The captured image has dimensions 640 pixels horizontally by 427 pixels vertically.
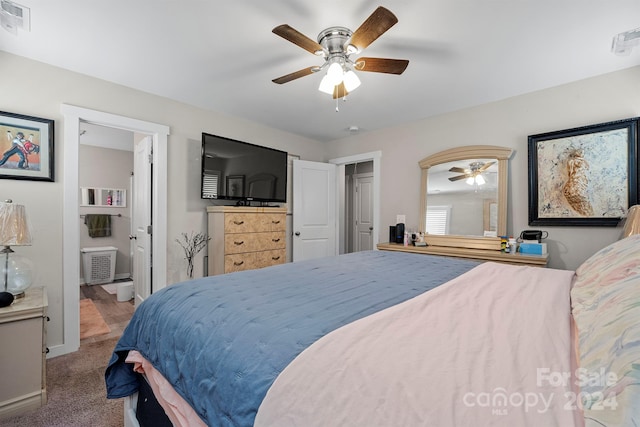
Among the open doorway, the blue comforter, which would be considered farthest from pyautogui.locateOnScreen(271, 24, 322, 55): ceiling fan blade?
the open doorway

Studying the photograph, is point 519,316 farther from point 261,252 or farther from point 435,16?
point 261,252

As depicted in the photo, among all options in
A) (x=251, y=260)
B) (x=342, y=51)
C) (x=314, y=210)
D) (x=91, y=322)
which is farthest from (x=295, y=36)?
(x=91, y=322)

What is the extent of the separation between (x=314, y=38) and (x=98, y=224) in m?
5.21

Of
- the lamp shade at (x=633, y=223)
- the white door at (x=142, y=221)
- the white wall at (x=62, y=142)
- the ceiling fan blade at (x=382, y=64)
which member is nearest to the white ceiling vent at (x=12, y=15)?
the white wall at (x=62, y=142)

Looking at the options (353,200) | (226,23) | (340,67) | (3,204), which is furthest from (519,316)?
(353,200)

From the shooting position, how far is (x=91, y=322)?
314 cm

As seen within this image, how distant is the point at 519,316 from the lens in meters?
0.92

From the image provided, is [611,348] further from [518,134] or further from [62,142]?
[62,142]

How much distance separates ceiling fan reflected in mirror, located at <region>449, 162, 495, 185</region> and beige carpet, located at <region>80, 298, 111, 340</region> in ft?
13.9

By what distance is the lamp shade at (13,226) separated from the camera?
1750 millimetres

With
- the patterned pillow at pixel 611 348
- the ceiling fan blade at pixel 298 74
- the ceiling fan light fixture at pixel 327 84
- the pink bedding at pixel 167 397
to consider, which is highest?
the ceiling fan blade at pixel 298 74

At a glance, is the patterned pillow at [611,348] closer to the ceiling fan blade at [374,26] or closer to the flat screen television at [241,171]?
the ceiling fan blade at [374,26]

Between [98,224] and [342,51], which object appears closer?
[342,51]

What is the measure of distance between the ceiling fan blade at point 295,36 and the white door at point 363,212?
4.25 metres
